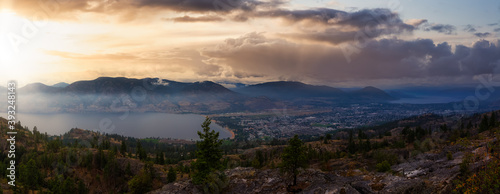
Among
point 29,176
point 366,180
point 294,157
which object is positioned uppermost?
point 294,157

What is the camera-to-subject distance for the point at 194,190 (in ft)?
116

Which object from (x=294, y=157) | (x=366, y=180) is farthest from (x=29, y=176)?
(x=366, y=180)

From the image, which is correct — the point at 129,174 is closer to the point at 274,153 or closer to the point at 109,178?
the point at 109,178

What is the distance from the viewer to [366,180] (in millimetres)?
27812

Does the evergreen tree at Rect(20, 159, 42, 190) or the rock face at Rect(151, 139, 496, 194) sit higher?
the rock face at Rect(151, 139, 496, 194)

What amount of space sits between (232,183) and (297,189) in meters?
10.5

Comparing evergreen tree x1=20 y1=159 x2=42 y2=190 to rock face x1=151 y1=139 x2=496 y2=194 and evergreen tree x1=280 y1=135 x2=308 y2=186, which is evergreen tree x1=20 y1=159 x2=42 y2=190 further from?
evergreen tree x1=280 y1=135 x2=308 y2=186

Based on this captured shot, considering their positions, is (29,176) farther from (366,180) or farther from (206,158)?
(366,180)

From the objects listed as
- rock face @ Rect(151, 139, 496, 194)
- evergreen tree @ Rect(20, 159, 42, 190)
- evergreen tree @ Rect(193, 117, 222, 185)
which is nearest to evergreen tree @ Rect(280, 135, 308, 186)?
rock face @ Rect(151, 139, 496, 194)

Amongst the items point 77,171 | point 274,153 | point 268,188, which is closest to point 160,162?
point 77,171

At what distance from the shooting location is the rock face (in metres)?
21.7

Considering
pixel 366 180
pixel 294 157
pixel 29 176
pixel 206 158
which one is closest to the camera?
pixel 366 180

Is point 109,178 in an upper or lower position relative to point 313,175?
lower

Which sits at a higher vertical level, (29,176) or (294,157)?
(294,157)
